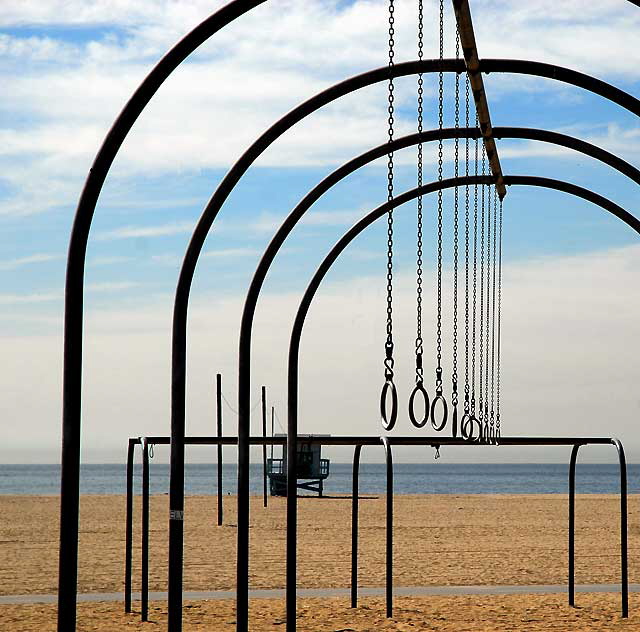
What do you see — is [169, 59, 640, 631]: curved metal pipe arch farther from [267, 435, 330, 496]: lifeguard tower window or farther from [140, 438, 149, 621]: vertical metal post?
[267, 435, 330, 496]: lifeguard tower window

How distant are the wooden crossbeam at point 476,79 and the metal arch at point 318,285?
418 mm

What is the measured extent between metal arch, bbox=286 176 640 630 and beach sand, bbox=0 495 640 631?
2.57 feet

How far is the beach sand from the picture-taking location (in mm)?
11203

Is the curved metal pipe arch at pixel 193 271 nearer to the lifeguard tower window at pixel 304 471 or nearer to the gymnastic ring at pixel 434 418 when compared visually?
the gymnastic ring at pixel 434 418

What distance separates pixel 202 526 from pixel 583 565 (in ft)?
28.7

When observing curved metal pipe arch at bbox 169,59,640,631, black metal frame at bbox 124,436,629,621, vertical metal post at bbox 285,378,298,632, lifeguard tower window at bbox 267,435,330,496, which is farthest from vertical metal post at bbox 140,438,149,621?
lifeguard tower window at bbox 267,435,330,496

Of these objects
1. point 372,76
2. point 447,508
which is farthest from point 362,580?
point 447,508

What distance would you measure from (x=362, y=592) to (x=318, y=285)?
3.83m

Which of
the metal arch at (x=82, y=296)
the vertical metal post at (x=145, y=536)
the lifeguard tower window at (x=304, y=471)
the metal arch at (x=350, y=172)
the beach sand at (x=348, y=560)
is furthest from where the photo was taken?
the lifeguard tower window at (x=304, y=471)

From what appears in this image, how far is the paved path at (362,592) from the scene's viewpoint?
1249cm

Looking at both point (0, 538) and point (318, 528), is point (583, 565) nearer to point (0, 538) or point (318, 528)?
point (318, 528)

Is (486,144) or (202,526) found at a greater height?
(486,144)

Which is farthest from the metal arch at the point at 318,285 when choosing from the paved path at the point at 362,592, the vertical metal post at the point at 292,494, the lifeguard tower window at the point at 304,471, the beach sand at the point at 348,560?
the lifeguard tower window at the point at 304,471

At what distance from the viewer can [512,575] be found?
15070 mm
